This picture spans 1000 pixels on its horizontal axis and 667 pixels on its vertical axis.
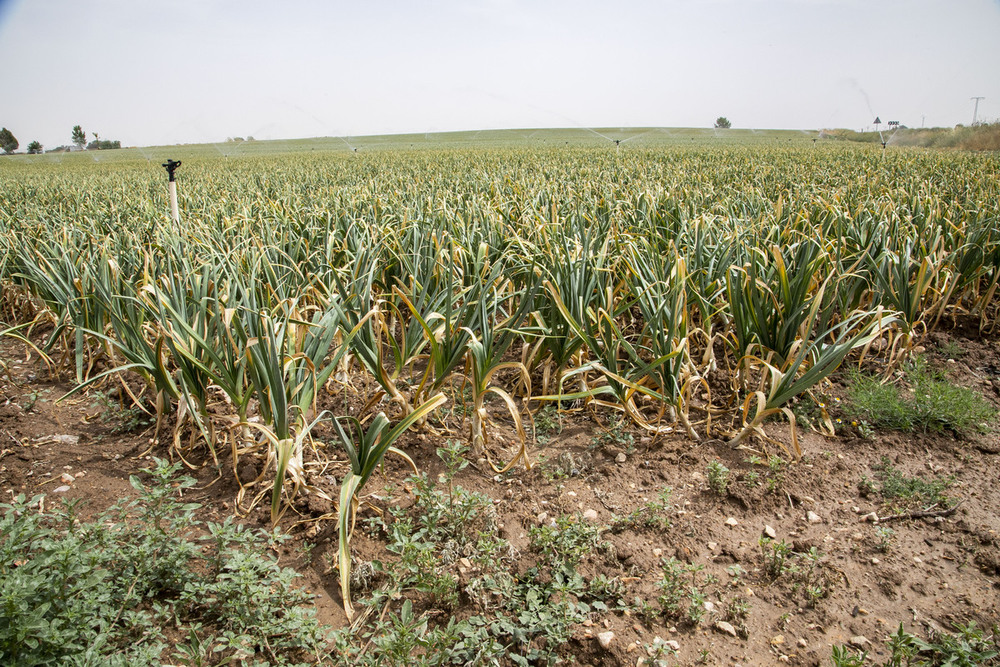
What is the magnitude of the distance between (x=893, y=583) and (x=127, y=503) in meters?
2.51

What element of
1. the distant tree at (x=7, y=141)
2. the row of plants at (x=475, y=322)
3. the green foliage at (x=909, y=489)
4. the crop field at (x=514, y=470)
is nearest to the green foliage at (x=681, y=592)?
the crop field at (x=514, y=470)

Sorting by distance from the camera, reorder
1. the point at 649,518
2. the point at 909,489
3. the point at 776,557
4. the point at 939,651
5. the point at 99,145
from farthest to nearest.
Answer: the point at 99,145 < the point at 909,489 < the point at 649,518 < the point at 776,557 < the point at 939,651

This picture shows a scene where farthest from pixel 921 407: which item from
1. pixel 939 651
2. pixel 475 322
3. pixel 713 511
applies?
pixel 475 322

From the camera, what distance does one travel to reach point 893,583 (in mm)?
1749

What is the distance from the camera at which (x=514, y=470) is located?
2.34 m

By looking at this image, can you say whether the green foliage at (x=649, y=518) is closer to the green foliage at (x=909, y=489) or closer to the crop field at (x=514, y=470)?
the crop field at (x=514, y=470)

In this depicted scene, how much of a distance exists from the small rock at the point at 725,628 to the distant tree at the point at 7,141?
57.5 meters

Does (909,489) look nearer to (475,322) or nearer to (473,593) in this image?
(473,593)

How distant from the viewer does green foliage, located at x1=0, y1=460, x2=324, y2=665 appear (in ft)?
4.28

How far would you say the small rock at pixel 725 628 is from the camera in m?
1.59

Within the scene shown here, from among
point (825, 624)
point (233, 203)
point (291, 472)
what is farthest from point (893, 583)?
point (233, 203)

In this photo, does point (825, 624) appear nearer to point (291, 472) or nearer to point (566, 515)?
point (566, 515)

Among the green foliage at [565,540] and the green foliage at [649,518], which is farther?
the green foliage at [649,518]

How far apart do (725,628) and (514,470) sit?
37.9 inches
